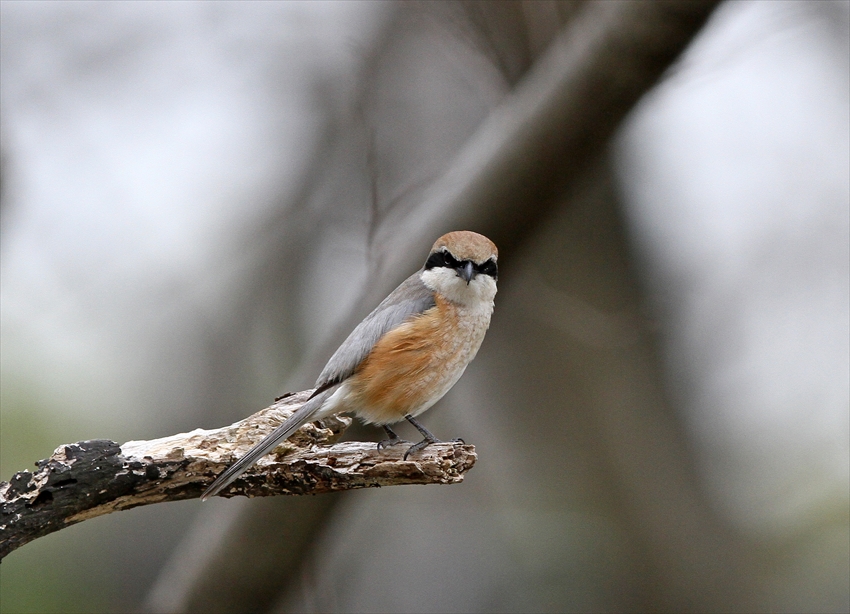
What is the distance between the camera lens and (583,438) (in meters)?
5.91

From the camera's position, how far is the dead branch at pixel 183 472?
7.66ft

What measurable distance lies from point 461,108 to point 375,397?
3825 millimetres

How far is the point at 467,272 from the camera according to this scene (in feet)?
10.8

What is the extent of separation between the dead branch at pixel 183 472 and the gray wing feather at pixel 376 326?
266mm

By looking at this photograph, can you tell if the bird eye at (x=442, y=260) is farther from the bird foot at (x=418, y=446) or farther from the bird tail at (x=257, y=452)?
the bird tail at (x=257, y=452)

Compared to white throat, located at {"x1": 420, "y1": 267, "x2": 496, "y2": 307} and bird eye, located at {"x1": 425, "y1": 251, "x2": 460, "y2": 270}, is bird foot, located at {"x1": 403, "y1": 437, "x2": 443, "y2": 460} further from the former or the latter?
bird eye, located at {"x1": 425, "y1": 251, "x2": 460, "y2": 270}

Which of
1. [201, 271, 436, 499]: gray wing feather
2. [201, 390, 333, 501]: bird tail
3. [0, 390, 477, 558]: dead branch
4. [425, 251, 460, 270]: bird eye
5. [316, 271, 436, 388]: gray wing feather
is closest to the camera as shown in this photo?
[0, 390, 477, 558]: dead branch

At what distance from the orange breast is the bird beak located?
0.17 meters

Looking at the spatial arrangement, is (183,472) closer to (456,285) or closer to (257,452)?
(257,452)

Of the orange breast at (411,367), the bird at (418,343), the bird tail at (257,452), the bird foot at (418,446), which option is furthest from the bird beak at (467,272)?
the bird tail at (257,452)

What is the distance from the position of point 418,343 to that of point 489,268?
48 cm

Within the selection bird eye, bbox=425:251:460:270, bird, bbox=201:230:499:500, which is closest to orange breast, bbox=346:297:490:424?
bird, bbox=201:230:499:500

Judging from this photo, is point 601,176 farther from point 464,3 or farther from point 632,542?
point 632,542

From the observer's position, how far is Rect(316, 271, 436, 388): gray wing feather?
3189mm
